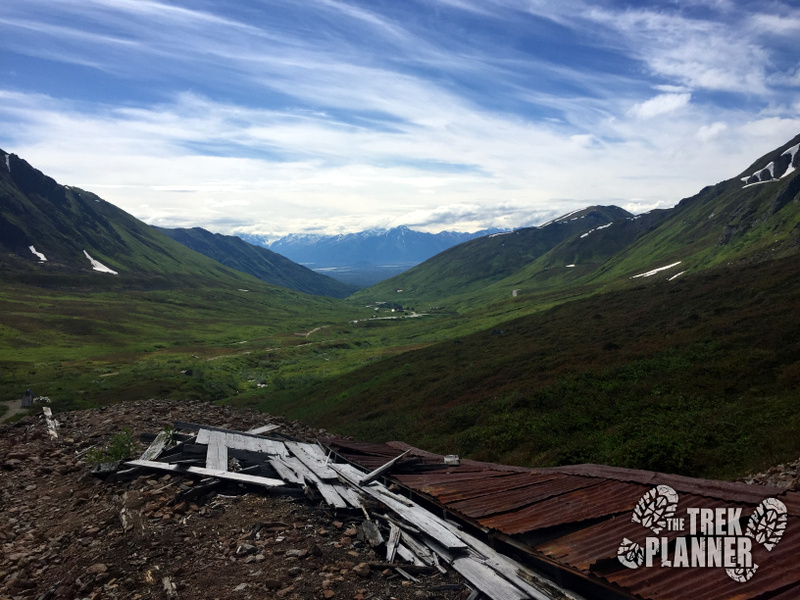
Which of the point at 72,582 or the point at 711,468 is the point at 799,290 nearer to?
the point at 711,468

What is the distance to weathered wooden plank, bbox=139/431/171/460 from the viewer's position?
50.1ft

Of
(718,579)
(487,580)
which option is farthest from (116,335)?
(718,579)

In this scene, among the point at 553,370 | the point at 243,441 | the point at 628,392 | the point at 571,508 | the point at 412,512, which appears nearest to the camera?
the point at 571,508

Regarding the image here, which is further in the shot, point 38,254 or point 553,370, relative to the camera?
point 38,254

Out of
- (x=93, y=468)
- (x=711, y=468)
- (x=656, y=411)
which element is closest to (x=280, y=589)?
(x=93, y=468)

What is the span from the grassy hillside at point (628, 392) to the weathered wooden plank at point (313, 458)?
9533mm

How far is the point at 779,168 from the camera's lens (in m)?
162

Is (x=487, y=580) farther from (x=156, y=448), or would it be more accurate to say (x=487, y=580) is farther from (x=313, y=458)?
(x=156, y=448)

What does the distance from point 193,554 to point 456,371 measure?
38341mm

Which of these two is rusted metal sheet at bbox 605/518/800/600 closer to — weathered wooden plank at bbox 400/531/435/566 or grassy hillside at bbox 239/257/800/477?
weathered wooden plank at bbox 400/531/435/566

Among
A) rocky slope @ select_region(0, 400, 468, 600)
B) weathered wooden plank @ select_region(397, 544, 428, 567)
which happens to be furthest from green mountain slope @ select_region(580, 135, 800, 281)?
rocky slope @ select_region(0, 400, 468, 600)

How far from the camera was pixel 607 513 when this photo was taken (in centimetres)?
1059

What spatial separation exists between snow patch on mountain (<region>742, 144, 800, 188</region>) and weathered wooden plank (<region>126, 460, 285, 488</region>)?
192784 millimetres

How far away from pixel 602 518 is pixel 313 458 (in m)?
9.92
